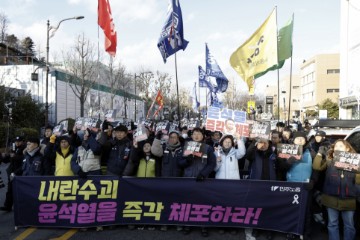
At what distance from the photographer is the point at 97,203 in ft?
20.6

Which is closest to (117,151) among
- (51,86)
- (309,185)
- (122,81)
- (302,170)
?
(302,170)

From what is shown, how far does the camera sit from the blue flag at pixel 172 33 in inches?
452

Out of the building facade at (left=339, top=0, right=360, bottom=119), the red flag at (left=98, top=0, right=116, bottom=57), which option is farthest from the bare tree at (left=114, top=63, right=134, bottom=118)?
the red flag at (left=98, top=0, right=116, bottom=57)

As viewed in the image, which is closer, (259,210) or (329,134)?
(259,210)

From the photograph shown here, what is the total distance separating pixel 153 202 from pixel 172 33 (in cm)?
664

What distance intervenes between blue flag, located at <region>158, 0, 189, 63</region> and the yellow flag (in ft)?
7.91

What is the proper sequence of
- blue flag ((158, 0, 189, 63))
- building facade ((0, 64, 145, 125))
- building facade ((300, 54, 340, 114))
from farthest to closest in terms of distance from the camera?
building facade ((300, 54, 340, 114))
building facade ((0, 64, 145, 125))
blue flag ((158, 0, 189, 63))

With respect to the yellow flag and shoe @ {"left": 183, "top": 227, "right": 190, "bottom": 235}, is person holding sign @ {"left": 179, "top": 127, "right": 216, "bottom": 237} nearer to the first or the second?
shoe @ {"left": 183, "top": 227, "right": 190, "bottom": 235}

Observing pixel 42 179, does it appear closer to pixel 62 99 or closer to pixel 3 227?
pixel 3 227

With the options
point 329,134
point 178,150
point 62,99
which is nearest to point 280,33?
point 329,134

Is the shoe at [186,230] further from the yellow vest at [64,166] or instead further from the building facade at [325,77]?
the building facade at [325,77]

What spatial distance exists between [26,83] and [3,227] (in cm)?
3881

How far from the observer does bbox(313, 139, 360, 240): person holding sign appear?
515 centimetres

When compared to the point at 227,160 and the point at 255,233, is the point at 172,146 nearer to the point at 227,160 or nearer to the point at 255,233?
the point at 227,160
